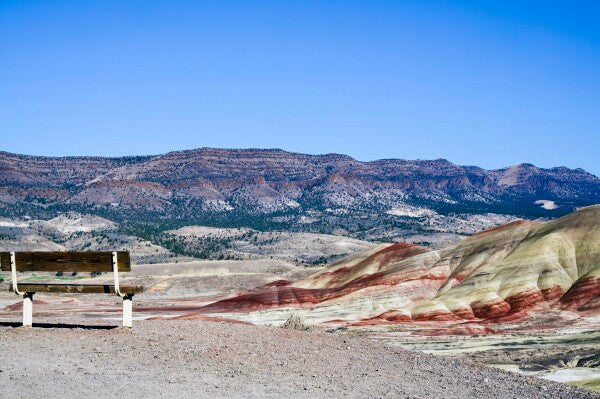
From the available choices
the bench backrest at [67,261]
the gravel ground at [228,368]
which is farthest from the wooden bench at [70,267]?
the gravel ground at [228,368]

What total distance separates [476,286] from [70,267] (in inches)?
1381

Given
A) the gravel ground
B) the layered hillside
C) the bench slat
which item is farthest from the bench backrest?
the layered hillside

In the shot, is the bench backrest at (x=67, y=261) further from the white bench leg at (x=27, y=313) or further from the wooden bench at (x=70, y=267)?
the white bench leg at (x=27, y=313)

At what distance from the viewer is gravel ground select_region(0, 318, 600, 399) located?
1120cm

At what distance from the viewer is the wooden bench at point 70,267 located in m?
15.6

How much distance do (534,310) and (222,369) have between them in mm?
33448

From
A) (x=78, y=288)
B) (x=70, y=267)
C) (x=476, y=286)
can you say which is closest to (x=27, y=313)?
(x=78, y=288)

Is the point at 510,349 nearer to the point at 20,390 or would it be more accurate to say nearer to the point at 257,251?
the point at 20,390

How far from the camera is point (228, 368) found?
40.8 feet

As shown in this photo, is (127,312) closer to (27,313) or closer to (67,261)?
(67,261)

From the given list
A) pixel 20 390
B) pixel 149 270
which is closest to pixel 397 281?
pixel 20 390

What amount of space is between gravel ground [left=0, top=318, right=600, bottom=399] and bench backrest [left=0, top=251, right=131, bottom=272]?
1.29m

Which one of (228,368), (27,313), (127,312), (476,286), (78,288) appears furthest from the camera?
(476,286)

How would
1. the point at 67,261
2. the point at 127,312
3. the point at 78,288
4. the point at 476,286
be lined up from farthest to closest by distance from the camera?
1. the point at 476,286
2. the point at 78,288
3. the point at 67,261
4. the point at 127,312
